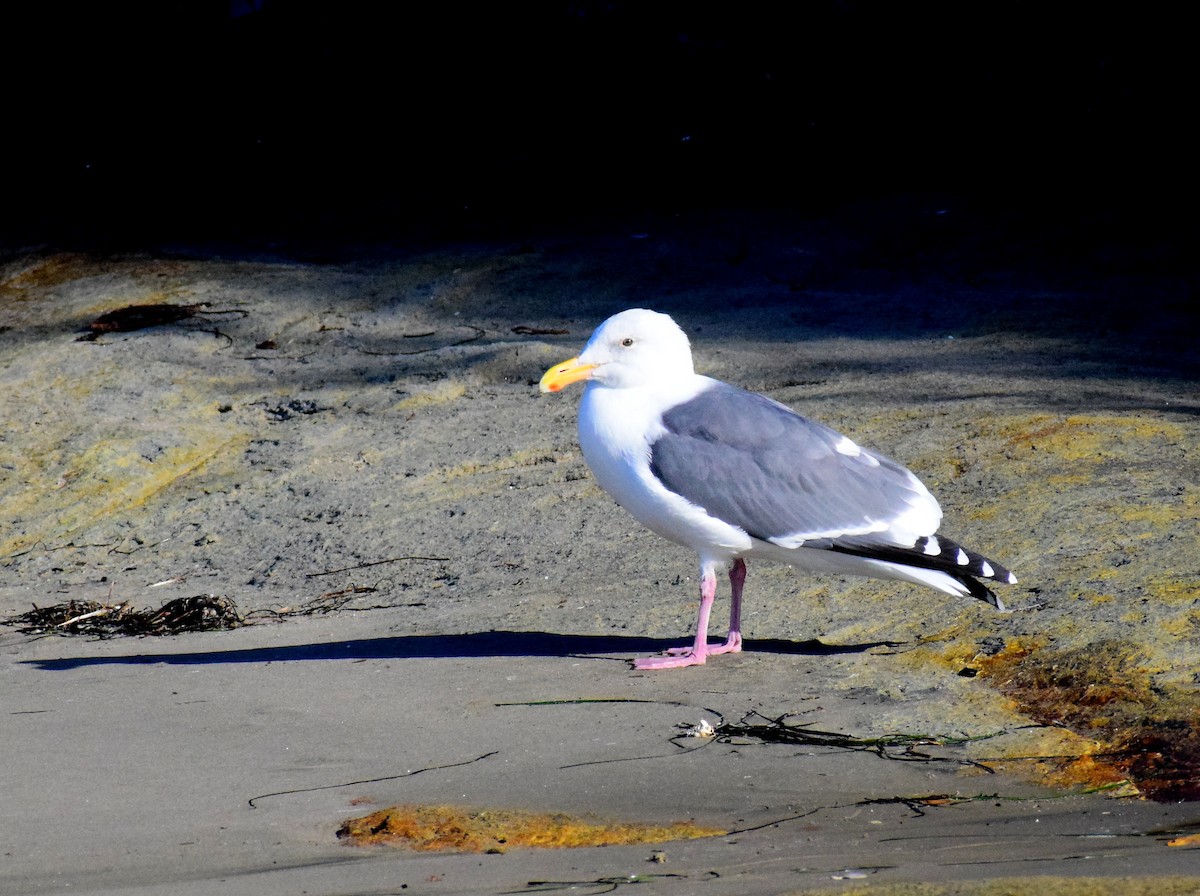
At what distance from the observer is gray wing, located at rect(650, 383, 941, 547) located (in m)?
4.27

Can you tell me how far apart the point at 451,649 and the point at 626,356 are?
100 centimetres

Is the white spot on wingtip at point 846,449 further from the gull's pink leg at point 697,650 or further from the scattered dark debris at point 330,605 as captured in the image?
the scattered dark debris at point 330,605

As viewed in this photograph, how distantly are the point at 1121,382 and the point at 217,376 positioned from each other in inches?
167

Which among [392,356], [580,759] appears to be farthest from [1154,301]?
[580,759]

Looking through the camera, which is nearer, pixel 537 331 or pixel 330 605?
pixel 330 605

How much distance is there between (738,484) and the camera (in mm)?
4316

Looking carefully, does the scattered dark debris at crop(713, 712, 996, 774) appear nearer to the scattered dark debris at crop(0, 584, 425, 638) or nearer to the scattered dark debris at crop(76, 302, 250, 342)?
the scattered dark debris at crop(0, 584, 425, 638)

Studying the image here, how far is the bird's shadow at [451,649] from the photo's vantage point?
14.2 ft

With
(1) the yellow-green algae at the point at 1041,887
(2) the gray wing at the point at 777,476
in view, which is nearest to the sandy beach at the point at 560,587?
(1) the yellow-green algae at the point at 1041,887

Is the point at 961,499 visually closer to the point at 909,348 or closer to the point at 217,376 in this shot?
the point at 909,348

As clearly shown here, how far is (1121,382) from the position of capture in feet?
21.9

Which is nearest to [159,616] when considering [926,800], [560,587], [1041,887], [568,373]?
[560,587]

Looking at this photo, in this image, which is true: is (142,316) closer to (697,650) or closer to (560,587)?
(560,587)

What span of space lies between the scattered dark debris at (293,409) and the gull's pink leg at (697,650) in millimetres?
3094
